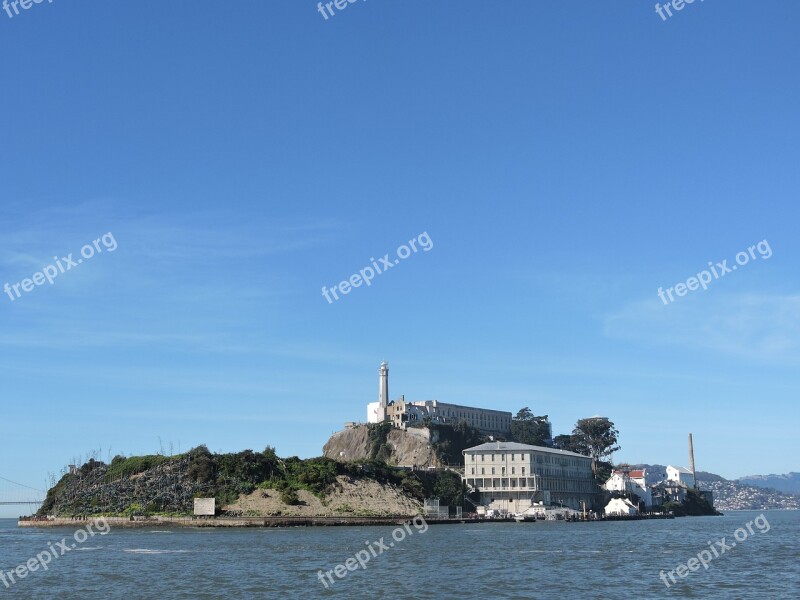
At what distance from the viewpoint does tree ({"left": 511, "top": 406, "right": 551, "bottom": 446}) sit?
180750 mm

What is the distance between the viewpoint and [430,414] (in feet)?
592

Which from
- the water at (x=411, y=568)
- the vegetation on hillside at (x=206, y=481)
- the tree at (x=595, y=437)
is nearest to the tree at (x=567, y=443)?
the tree at (x=595, y=437)

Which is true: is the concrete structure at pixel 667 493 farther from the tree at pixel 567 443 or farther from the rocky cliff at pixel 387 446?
the rocky cliff at pixel 387 446

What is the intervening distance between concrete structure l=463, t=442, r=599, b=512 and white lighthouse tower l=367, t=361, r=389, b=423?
144 feet

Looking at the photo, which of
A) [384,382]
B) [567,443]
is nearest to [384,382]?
[384,382]

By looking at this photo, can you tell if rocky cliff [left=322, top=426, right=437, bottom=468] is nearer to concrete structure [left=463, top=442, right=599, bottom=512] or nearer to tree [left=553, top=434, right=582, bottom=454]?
concrete structure [left=463, top=442, right=599, bottom=512]

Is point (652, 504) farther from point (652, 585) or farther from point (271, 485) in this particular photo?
point (652, 585)

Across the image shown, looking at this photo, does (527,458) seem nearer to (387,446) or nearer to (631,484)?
(387,446)

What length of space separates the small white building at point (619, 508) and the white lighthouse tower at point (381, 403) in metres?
52.8

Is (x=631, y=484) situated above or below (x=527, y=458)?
below

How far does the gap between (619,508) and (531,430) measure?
36.6 meters

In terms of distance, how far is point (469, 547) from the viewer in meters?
67.6

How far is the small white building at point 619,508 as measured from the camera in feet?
485

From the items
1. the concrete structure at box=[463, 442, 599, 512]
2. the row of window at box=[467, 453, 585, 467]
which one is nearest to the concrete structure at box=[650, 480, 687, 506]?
the row of window at box=[467, 453, 585, 467]
